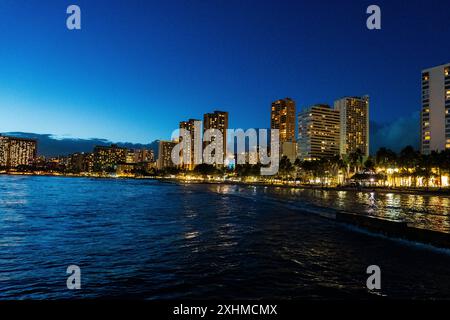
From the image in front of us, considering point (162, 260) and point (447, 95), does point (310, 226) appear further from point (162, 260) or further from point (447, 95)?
point (447, 95)

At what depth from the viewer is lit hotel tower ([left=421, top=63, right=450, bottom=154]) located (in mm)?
179125

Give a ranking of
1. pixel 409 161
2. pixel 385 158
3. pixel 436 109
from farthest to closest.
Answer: pixel 436 109 < pixel 385 158 < pixel 409 161

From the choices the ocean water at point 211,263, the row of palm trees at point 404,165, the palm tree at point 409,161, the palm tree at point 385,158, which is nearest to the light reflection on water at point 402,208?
the ocean water at point 211,263

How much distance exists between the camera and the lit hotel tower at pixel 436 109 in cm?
17912

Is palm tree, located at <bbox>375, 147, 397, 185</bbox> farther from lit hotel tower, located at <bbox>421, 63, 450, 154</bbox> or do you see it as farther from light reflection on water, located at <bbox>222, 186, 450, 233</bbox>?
light reflection on water, located at <bbox>222, 186, 450, 233</bbox>

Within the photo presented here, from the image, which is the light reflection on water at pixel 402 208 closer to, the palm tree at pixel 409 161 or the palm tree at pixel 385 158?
the palm tree at pixel 409 161

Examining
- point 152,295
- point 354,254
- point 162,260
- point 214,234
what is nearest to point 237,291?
point 152,295

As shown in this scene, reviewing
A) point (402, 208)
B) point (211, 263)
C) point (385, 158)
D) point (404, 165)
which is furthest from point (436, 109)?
point (211, 263)

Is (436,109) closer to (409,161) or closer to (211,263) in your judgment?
(409,161)

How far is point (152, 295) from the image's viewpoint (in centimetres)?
1100

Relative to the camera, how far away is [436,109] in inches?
7244

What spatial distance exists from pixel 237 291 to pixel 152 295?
2.61 m
